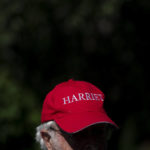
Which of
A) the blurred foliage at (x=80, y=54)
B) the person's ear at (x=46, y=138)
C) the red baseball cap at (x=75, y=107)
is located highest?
the blurred foliage at (x=80, y=54)

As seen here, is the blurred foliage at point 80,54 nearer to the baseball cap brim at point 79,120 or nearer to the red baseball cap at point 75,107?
the red baseball cap at point 75,107

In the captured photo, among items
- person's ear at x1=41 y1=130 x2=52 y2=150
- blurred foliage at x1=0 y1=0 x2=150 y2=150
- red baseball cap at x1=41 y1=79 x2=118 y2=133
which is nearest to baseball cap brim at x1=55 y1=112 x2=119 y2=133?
red baseball cap at x1=41 y1=79 x2=118 y2=133

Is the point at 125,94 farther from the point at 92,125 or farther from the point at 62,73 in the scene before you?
the point at 92,125

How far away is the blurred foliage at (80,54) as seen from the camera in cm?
767

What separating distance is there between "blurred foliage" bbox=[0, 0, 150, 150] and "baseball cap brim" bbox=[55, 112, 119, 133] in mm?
4590

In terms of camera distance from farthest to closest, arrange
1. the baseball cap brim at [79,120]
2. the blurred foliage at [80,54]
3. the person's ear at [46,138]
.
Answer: the blurred foliage at [80,54]
the person's ear at [46,138]
the baseball cap brim at [79,120]

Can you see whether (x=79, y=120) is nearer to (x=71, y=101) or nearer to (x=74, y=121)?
(x=74, y=121)

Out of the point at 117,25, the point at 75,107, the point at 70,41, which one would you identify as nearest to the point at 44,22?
the point at 70,41

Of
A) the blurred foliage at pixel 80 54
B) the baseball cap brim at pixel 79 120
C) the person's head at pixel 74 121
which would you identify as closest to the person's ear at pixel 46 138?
the person's head at pixel 74 121

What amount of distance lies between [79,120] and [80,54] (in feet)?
22.0

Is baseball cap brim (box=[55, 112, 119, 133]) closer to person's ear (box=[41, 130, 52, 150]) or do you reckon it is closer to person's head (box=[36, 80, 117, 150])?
person's head (box=[36, 80, 117, 150])

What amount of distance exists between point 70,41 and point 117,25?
941 mm

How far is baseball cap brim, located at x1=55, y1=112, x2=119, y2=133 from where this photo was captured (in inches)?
107

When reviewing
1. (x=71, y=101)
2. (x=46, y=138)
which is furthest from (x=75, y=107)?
(x=46, y=138)
